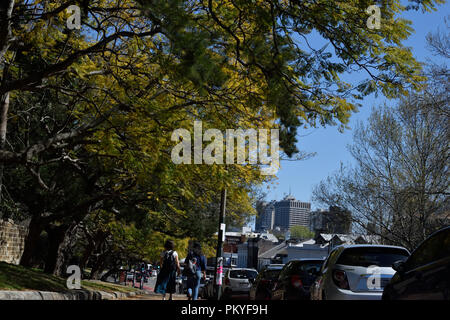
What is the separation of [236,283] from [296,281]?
1124 cm

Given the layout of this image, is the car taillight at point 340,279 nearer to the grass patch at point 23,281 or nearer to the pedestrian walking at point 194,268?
the pedestrian walking at point 194,268

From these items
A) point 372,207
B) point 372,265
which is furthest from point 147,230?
point 372,265

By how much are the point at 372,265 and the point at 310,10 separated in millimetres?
4268

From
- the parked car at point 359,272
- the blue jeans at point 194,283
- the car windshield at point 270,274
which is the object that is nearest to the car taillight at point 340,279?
the parked car at point 359,272

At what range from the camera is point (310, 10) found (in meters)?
8.42

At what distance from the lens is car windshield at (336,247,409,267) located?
8.68m

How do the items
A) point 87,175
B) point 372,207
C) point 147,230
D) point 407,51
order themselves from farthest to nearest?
point 372,207 < point 147,230 < point 87,175 < point 407,51

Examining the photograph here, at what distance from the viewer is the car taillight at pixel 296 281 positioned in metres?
11.9

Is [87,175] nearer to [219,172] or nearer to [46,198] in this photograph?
[46,198]

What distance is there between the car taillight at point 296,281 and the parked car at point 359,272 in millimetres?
2750

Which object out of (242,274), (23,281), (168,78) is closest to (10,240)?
(242,274)

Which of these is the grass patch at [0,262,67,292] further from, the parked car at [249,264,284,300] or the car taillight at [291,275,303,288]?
the car taillight at [291,275,303,288]

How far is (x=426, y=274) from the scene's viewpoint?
564cm

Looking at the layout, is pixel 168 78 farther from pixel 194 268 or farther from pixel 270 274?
pixel 270 274
